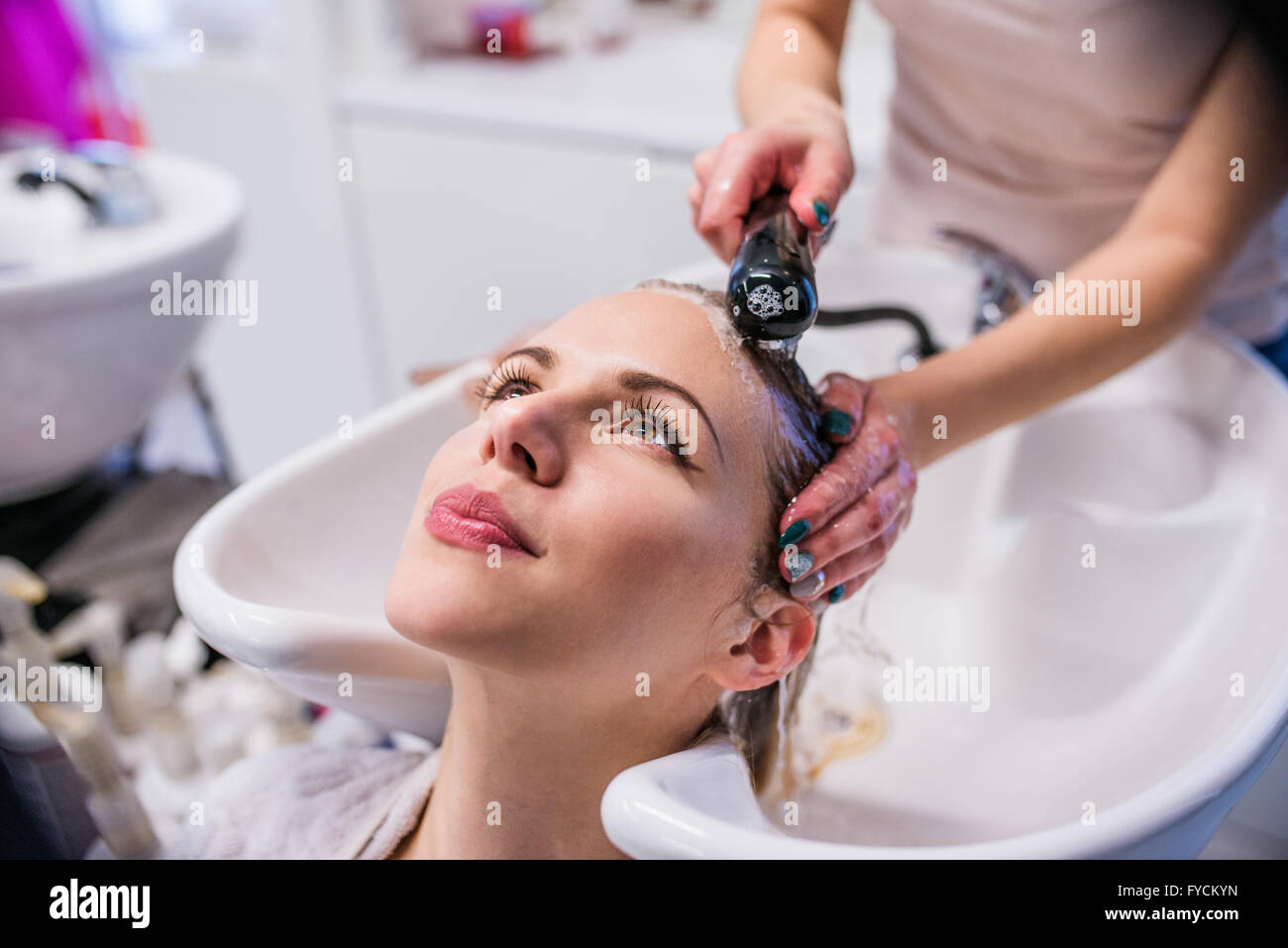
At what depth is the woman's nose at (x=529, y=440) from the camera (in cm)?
60

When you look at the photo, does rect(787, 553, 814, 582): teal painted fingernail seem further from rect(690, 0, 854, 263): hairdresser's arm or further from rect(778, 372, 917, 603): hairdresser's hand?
rect(690, 0, 854, 263): hairdresser's arm

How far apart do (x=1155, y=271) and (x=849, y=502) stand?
0.39 m

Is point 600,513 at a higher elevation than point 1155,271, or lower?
lower

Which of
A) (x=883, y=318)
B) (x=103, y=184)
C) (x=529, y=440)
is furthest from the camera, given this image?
(x=103, y=184)

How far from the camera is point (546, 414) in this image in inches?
24.2

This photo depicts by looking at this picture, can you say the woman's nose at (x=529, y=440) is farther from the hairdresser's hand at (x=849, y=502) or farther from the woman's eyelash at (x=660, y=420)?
the hairdresser's hand at (x=849, y=502)

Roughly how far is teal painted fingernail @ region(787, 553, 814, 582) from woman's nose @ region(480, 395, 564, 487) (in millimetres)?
174

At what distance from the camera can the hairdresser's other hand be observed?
73cm

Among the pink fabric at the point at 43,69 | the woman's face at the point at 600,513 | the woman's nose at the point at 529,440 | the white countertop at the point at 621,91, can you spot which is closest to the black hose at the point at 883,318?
the woman's face at the point at 600,513

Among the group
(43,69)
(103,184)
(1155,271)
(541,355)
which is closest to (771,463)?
(541,355)

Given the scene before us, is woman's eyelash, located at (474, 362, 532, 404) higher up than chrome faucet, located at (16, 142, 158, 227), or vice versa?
chrome faucet, located at (16, 142, 158, 227)

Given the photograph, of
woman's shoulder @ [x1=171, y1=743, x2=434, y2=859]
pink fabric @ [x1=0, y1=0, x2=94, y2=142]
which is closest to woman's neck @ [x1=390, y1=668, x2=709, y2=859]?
woman's shoulder @ [x1=171, y1=743, x2=434, y2=859]

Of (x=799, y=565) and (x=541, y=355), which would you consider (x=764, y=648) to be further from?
(x=541, y=355)

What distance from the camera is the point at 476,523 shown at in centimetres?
61
